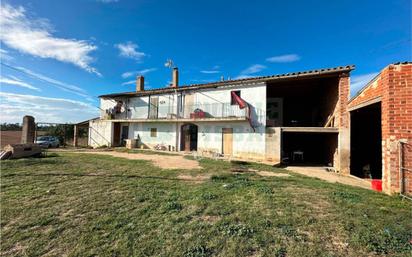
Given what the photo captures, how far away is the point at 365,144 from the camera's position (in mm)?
11516

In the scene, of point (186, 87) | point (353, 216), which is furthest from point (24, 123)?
point (353, 216)

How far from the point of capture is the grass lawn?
2809 millimetres

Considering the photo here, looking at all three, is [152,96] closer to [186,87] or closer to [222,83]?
[186,87]

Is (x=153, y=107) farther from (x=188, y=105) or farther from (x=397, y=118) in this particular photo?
(x=397, y=118)

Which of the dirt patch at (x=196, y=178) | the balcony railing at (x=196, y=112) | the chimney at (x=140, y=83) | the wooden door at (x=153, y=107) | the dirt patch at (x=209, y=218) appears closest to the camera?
the dirt patch at (x=209, y=218)

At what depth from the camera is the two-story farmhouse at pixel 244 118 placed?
12.7m

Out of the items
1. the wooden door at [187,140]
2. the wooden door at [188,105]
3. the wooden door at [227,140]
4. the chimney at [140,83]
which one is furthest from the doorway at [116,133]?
the wooden door at [227,140]

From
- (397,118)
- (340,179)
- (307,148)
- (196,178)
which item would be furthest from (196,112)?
(397,118)

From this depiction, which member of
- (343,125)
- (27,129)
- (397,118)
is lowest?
(27,129)

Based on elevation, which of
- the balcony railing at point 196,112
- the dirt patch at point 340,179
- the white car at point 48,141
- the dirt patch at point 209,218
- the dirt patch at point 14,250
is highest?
the balcony railing at point 196,112

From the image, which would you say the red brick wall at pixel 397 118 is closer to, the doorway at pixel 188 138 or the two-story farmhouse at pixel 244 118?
the two-story farmhouse at pixel 244 118

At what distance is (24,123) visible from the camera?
38.4ft

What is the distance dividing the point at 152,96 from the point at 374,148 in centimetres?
1797

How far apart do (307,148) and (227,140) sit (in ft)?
25.8
